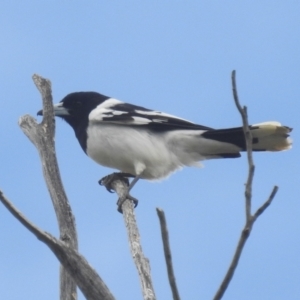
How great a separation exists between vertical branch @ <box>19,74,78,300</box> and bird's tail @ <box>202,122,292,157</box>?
7.55 feet

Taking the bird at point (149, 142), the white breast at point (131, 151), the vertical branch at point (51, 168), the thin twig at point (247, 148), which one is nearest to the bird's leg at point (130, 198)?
the bird at point (149, 142)

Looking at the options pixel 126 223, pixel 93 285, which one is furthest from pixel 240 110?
pixel 126 223

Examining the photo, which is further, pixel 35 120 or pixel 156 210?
pixel 35 120

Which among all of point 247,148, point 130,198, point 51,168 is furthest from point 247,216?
point 130,198

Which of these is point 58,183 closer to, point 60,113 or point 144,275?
point 144,275

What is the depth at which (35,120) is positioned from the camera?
555 centimetres

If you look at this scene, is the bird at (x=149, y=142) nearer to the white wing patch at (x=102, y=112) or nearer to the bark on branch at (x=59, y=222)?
the white wing patch at (x=102, y=112)

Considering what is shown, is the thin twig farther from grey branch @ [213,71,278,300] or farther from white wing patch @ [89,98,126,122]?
white wing patch @ [89,98,126,122]

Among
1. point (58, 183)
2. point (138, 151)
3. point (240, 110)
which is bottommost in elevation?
point (240, 110)

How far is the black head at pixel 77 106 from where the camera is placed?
8516 mm

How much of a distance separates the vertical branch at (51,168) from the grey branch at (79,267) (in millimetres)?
935

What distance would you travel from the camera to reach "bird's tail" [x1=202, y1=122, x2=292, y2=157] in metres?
7.09

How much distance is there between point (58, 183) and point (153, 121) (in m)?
3.10

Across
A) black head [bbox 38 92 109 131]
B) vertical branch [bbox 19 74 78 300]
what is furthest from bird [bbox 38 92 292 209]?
vertical branch [bbox 19 74 78 300]
